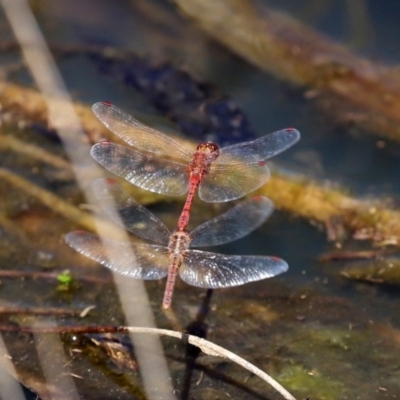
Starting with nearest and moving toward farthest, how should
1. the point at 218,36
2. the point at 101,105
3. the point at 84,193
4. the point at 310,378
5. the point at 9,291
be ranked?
the point at 310,378
the point at 9,291
the point at 101,105
the point at 84,193
the point at 218,36

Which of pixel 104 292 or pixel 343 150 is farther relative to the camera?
pixel 343 150

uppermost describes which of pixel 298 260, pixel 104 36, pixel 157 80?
pixel 104 36

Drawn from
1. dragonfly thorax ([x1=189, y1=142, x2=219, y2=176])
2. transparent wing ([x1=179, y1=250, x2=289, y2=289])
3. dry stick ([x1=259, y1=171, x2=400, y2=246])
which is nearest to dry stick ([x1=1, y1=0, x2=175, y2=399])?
transparent wing ([x1=179, y1=250, x2=289, y2=289])

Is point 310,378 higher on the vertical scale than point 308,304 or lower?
lower

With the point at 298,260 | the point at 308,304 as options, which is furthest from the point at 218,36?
the point at 308,304

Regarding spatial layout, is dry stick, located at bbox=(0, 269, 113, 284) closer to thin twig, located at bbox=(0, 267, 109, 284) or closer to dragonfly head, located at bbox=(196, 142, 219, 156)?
thin twig, located at bbox=(0, 267, 109, 284)

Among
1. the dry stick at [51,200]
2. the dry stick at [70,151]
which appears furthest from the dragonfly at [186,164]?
the dry stick at [51,200]

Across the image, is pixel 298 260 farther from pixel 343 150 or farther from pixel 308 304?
pixel 343 150
